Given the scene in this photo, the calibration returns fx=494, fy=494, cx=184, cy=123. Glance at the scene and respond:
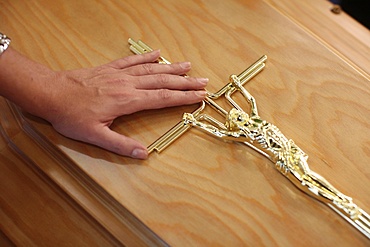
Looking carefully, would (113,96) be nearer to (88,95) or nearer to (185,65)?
(88,95)

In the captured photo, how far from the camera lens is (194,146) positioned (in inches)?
37.2

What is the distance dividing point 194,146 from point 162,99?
0.36 ft

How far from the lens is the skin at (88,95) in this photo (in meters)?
0.90

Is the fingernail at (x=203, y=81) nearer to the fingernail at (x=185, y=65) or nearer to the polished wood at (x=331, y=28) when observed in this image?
the fingernail at (x=185, y=65)

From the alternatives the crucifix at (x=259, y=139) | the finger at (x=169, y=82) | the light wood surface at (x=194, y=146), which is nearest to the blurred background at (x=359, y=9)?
the light wood surface at (x=194, y=146)

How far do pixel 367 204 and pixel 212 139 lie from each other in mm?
304

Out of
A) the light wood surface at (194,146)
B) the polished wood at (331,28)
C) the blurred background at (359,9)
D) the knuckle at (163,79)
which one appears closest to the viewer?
the light wood surface at (194,146)

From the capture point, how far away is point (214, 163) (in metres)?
0.92

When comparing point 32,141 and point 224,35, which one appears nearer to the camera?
point 32,141

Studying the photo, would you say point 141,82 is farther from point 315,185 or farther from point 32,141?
point 315,185

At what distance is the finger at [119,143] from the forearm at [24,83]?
113mm

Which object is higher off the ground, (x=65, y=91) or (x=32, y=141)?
(x=65, y=91)

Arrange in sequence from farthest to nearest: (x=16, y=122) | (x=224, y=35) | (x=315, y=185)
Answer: (x=224, y=35), (x=16, y=122), (x=315, y=185)

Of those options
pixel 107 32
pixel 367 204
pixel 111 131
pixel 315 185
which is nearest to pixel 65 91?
pixel 111 131
